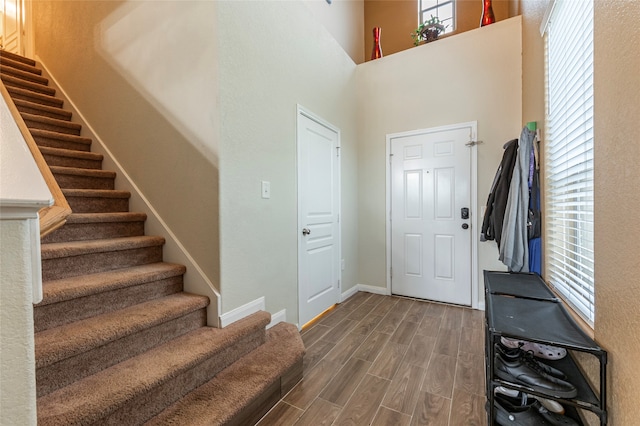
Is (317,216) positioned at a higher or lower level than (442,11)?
lower

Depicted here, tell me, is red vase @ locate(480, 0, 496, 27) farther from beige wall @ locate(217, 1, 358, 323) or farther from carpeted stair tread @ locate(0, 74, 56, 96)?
carpeted stair tread @ locate(0, 74, 56, 96)

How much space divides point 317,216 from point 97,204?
1863mm

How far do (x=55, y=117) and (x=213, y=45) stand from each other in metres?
2.16

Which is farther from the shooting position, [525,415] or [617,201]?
[525,415]

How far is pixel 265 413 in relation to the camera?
158 cm

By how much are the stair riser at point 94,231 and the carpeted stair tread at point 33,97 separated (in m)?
1.84

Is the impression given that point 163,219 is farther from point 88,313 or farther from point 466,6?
point 466,6

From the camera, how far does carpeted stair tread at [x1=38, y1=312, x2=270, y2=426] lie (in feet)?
3.46

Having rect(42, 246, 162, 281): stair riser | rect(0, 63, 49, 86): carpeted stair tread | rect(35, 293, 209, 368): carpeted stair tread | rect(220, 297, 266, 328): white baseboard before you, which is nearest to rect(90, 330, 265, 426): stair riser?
rect(220, 297, 266, 328): white baseboard

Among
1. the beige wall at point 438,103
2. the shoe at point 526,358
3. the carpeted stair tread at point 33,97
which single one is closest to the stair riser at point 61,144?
the carpeted stair tread at point 33,97

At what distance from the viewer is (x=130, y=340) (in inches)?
56.5

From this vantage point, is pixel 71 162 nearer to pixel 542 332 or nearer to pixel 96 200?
pixel 96 200

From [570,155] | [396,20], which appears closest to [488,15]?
[396,20]

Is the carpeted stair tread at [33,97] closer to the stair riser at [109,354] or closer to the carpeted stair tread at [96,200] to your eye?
the carpeted stair tread at [96,200]
